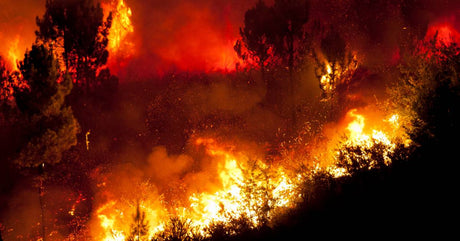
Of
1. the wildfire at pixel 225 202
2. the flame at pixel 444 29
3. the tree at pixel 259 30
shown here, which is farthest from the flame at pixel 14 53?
the flame at pixel 444 29

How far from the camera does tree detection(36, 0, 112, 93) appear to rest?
67.1 ft

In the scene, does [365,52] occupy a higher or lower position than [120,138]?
higher

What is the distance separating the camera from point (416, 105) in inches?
521

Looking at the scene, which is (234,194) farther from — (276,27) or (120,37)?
(120,37)

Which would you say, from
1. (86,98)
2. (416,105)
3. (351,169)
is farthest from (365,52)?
(86,98)

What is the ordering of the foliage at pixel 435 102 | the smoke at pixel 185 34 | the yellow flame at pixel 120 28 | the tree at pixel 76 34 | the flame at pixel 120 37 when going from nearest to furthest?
1. the foliage at pixel 435 102
2. the tree at pixel 76 34
3. the yellow flame at pixel 120 28
4. the flame at pixel 120 37
5. the smoke at pixel 185 34

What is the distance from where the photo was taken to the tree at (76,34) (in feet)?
67.1

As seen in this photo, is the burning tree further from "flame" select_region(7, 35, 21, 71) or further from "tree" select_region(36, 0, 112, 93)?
"flame" select_region(7, 35, 21, 71)

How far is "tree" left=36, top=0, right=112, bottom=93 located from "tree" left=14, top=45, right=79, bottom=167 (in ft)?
15.5

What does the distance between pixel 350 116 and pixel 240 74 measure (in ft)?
34.3

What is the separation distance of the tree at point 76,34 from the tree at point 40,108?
473 cm

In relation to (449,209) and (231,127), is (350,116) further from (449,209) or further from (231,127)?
(449,209)

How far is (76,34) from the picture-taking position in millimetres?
20641

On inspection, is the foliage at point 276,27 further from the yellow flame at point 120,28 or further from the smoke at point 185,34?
the yellow flame at point 120,28
